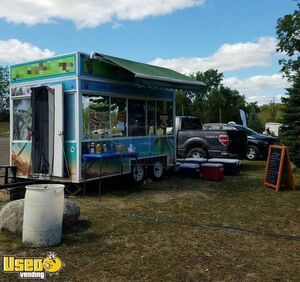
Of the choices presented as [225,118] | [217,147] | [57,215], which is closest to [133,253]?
[57,215]

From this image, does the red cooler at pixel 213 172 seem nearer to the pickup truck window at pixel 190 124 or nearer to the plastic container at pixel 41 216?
the pickup truck window at pixel 190 124

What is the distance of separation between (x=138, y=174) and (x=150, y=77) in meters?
2.77

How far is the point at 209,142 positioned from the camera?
15719mm

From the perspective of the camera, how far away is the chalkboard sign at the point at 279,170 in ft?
36.0

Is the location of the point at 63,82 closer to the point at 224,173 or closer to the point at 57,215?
the point at 57,215

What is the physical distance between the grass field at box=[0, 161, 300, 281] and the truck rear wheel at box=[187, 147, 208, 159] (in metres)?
5.80

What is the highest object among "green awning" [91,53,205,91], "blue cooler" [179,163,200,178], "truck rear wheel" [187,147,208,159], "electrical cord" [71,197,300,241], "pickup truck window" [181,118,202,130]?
"green awning" [91,53,205,91]

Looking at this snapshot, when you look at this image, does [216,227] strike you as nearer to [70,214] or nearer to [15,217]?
[70,214]

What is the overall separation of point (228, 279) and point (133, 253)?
1.40m

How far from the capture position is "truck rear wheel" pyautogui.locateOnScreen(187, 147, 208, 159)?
1592 cm

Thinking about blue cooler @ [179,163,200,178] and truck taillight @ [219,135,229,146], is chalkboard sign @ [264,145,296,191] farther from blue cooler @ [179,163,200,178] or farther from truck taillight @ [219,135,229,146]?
truck taillight @ [219,135,229,146]

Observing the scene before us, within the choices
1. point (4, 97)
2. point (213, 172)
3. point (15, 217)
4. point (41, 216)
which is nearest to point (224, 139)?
point (213, 172)

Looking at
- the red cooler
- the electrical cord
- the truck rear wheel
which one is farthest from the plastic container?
the truck rear wheel

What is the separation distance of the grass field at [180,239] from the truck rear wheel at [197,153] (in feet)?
19.0
